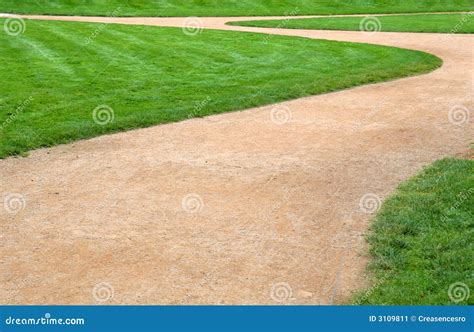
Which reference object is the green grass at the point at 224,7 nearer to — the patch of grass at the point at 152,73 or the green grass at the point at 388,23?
the green grass at the point at 388,23

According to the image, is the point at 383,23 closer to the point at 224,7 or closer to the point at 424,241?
the point at 224,7

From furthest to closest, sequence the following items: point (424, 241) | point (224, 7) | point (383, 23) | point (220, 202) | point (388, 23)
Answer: point (224, 7) → point (383, 23) → point (388, 23) → point (220, 202) → point (424, 241)

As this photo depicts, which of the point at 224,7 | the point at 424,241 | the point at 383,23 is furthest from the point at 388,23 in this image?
the point at 424,241

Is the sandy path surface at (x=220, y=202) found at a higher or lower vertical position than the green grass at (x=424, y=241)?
lower

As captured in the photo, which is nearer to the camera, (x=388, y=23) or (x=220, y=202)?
(x=220, y=202)

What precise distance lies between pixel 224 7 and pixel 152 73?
19.9m

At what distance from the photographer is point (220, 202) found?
10133mm

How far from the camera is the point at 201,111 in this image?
15.3m

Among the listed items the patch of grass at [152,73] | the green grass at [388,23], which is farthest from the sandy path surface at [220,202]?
the green grass at [388,23]

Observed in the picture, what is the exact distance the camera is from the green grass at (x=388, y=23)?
28609 mm

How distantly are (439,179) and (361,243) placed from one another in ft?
9.10

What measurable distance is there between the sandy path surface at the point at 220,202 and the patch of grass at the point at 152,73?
3.13 feet

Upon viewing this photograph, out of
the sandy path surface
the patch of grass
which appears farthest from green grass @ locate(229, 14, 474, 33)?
the sandy path surface

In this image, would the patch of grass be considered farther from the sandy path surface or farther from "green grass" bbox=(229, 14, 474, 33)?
"green grass" bbox=(229, 14, 474, 33)
